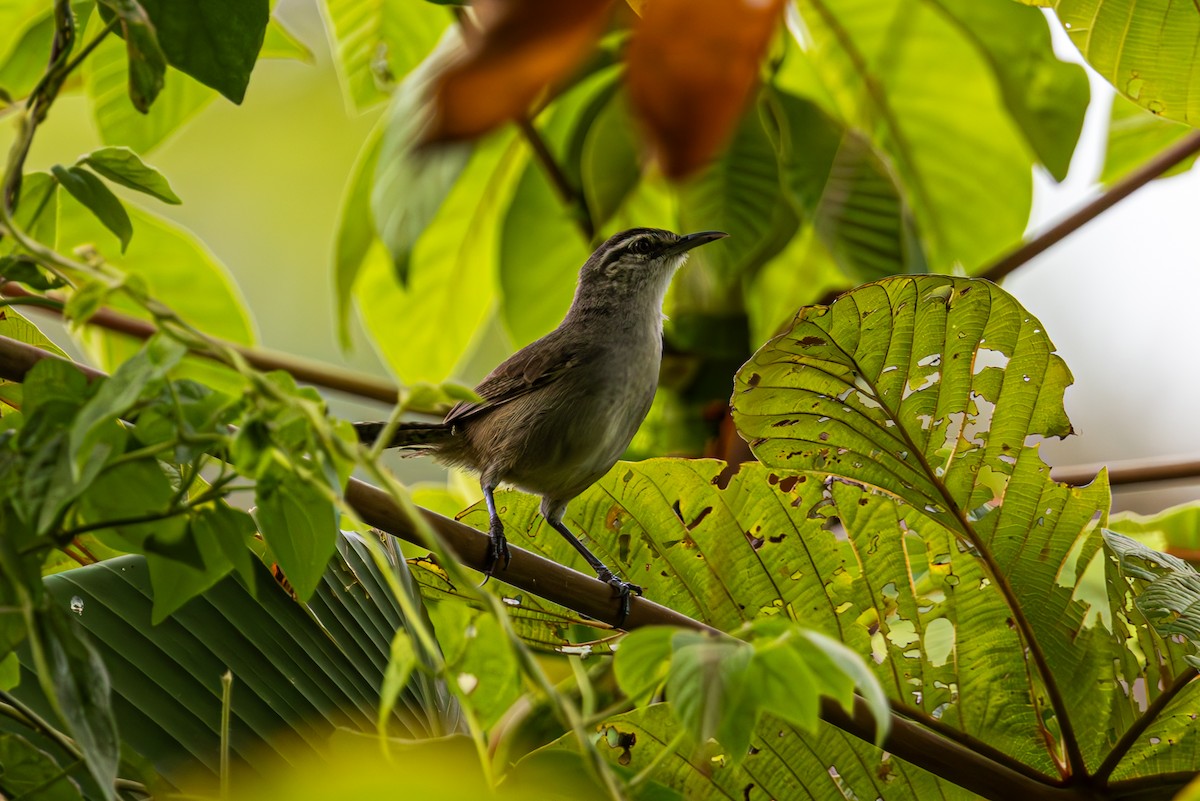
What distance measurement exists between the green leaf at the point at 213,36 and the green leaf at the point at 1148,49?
122cm

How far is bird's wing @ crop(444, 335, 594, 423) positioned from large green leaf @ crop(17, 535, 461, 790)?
4.58 ft

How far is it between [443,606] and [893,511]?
86cm

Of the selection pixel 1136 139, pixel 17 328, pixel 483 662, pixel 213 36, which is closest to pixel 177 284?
pixel 17 328

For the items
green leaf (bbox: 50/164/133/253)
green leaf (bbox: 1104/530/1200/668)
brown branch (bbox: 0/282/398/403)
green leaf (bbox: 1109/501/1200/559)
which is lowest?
green leaf (bbox: 1109/501/1200/559)

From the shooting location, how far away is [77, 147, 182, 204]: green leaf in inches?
47.6

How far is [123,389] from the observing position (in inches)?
37.1

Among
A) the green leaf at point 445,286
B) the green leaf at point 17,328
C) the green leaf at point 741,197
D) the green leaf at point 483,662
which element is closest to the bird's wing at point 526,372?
the green leaf at point 445,286

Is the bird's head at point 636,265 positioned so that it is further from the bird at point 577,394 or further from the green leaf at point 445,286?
the green leaf at point 445,286

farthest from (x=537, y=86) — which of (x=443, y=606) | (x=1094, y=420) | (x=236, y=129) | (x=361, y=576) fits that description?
(x=236, y=129)

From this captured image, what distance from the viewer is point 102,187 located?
1212mm

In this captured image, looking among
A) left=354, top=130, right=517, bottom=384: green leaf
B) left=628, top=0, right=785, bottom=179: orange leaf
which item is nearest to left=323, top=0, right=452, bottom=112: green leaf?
left=354, top=130, right=517, bottom=384: green leaf

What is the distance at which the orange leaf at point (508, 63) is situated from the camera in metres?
0.54

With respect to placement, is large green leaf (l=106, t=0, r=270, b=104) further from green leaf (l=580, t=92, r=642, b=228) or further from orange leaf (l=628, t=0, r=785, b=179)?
green leaf (l=580, t=92, r=642, b=228)

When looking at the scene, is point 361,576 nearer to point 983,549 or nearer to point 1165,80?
point 983,549
